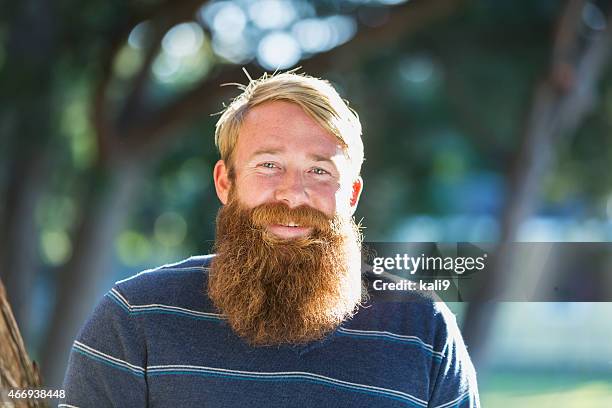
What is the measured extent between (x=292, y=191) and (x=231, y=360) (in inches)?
18.1

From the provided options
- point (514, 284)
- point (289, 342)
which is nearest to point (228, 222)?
point (289, 342)

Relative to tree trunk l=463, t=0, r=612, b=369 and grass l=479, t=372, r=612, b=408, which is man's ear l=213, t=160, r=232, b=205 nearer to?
grass l=479, t=372, r=612, b=408

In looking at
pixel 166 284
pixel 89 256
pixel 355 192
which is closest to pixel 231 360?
pixel 166 284

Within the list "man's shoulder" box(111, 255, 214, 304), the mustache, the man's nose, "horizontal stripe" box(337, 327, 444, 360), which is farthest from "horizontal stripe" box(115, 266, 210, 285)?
"horizontal stripe" box(337, 327, 444, 360)

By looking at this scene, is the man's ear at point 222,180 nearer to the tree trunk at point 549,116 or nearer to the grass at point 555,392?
the grass at point 555,392

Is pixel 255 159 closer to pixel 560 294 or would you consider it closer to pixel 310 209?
pixel 310 209

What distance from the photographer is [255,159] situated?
257cm

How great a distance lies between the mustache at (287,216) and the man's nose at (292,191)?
0.02 m

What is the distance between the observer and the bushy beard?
8.35ft

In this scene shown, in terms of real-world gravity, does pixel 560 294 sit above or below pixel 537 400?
above

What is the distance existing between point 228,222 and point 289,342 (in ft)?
1.26

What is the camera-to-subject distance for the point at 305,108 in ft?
8.33

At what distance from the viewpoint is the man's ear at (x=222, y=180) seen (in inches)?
106

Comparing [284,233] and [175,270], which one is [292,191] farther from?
[175,270]
